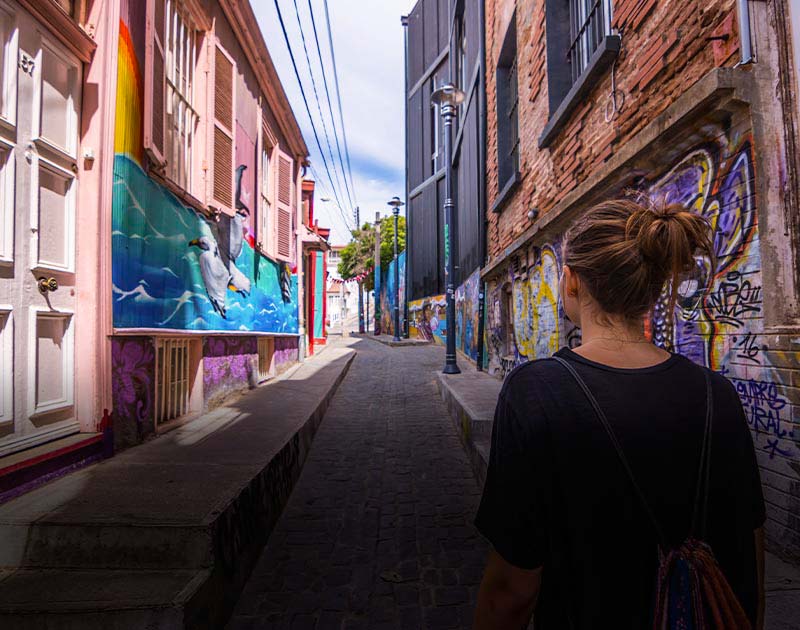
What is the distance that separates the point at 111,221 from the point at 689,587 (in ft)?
14.0


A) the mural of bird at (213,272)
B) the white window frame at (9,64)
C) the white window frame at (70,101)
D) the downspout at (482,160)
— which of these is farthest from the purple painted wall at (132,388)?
the downspout at (482,160)

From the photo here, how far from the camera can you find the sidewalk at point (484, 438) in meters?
2.08

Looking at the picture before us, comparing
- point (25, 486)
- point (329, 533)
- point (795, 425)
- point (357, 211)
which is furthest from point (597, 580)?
point (357, 211)

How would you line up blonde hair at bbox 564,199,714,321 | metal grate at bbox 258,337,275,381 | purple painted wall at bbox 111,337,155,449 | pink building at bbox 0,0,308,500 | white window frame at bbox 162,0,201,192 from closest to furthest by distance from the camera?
1. blonde hair at bbox 564,199,714,321
2. pink building at bbox 0,0,308,500
3. purple painted wall at bbox 111,337,155,449
4. white window frame at bbox 162,0,201,192
5. metal grate at bbox 258,337,275,381

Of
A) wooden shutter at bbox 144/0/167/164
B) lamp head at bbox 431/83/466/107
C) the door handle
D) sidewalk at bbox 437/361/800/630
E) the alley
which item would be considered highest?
lamp head at bbox 431/83/466/107

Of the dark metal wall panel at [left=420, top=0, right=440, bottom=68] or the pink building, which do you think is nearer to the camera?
the pink building

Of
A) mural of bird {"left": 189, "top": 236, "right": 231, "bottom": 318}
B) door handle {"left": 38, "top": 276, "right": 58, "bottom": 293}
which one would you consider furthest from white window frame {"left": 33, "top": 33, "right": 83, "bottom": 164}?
mural of bird {"left": 189, "top": 236, "right": 231, "bottom": 318}

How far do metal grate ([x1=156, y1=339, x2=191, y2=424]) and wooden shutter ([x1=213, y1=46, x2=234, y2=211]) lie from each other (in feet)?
6.51

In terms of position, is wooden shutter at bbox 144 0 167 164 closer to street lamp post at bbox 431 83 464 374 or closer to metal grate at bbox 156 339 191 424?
metal grate at bbox 156 339 191 424

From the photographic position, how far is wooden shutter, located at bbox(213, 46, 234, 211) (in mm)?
6328

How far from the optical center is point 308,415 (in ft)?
19.5

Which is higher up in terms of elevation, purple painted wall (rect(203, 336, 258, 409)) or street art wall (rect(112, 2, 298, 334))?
street art wall (rect(112, 2, 298, 334))

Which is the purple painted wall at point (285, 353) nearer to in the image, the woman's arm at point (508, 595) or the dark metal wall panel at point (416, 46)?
the woman's arm at point (508, 595)

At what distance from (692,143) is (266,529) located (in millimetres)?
3890
